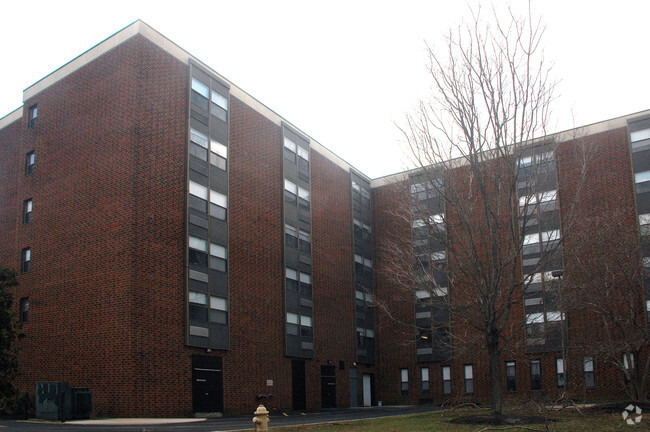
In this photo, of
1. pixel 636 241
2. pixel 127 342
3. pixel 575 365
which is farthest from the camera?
pixel 575 365

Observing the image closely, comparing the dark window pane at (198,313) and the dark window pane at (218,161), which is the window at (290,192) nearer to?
the dark window pane at (218,161)

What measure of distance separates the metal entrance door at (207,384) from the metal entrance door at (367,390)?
1564cm

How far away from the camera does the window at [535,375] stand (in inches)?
1534

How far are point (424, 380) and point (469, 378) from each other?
322 cm

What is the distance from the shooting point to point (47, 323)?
28.4m

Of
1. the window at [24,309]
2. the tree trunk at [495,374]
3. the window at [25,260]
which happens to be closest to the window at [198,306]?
the window at [24,309]

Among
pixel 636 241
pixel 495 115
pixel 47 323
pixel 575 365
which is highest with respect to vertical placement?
pixel 495 115

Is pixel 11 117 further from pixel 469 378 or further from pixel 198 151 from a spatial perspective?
pixel 469 378

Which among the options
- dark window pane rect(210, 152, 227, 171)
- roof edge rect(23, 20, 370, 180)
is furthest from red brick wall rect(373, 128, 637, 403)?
roof edge rect(23, 20, 370, 180)

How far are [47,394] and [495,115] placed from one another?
1810cm

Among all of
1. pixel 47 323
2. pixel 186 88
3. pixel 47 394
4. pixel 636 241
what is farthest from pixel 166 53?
pixel 636 241

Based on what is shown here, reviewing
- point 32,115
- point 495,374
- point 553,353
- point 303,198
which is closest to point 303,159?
point 303,198

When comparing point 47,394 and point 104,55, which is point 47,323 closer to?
point 47,394

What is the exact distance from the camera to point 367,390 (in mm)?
43312
